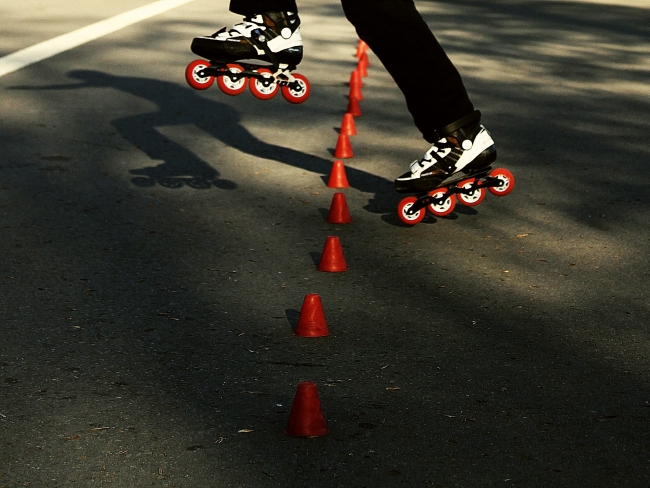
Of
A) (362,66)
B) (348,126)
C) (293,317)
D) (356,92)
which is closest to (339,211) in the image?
(293,317)

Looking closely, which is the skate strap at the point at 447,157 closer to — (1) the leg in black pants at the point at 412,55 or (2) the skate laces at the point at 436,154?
(2) the skate laces at the point at 436,154

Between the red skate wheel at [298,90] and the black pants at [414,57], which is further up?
the black pants at [414,57]

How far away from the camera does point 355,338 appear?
13.4 feet

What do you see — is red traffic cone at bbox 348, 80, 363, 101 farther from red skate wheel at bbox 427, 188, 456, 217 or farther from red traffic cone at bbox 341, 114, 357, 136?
red skate wheel at bbox 427, 188, 456, 217

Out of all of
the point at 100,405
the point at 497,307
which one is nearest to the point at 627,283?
the point at 497,307

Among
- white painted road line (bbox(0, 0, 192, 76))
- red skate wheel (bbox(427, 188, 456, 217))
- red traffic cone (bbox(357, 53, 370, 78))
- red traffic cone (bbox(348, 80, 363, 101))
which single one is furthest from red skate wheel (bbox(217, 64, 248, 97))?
red traffic cone (bbox(357, 53, 370, 78))

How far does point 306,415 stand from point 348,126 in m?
4.88

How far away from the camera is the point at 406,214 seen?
570cm

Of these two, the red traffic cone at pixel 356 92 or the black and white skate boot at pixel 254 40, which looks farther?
the red traffic cone at pixel 356 92

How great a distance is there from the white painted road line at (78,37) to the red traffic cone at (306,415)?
706 centimetres

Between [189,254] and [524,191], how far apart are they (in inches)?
91.4

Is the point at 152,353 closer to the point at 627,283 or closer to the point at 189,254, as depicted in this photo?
the point at 189,254

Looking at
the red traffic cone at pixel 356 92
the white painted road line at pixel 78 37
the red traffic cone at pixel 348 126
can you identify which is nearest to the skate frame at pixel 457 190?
the red traffic cone at pixel 348 126

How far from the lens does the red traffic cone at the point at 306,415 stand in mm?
3217
